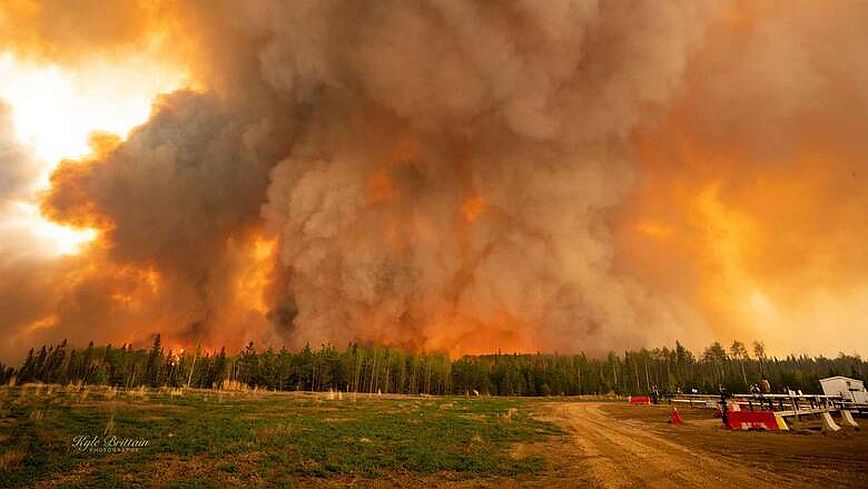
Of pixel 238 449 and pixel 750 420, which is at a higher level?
pixel 750 420

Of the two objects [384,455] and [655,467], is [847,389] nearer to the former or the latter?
[655,467]

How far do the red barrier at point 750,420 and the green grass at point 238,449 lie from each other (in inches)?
410

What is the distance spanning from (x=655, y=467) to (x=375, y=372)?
88.9 metres

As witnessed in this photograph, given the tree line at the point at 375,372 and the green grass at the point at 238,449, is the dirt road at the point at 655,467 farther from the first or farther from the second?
the tree line at the point at 375,372

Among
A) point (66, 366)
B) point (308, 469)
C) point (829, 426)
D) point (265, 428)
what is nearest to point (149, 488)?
point (308, 469)

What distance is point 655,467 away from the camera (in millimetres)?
11508

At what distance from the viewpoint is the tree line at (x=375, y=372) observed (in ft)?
286

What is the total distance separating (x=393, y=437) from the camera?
53.4ft

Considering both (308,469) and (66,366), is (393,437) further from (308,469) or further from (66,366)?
(66,366)

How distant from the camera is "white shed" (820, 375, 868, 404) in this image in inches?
1797

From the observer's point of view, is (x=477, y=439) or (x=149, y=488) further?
(x=477, y=439)

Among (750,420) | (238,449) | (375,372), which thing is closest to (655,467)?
(238,449)

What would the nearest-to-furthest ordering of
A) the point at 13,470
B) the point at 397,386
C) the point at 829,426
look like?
the point at 13,470, the point at 829,426, the point at 397,386

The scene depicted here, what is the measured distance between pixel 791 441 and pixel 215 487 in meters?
22.1
